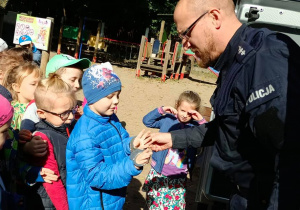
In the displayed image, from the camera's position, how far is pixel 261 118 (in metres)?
1.43

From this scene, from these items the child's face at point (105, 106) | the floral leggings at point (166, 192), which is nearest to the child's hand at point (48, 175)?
the child's face at point (105, 106)

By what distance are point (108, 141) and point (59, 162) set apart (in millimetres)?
417

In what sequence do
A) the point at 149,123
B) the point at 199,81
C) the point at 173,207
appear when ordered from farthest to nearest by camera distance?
the point at 199,81, the point at 149,123, the point at 173,207

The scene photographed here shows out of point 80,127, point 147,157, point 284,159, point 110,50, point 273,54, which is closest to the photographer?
point 284,159

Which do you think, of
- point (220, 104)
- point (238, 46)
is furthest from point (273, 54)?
point (220, 104)

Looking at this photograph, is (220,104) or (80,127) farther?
(80,127)

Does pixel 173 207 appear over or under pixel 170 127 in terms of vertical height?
under

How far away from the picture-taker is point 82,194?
2.39 m

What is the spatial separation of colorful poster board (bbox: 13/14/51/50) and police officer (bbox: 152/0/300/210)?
19.3 feet

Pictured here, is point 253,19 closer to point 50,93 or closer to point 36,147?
point 50,93

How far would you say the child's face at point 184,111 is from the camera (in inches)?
130

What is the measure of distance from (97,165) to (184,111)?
1340 millimetres

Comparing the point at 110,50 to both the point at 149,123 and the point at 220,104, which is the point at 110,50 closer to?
the point at 149,123

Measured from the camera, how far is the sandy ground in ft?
14.9
